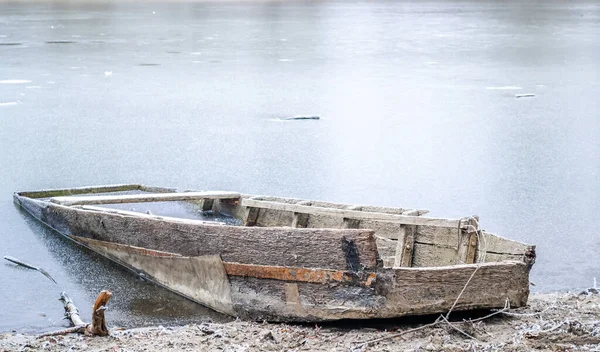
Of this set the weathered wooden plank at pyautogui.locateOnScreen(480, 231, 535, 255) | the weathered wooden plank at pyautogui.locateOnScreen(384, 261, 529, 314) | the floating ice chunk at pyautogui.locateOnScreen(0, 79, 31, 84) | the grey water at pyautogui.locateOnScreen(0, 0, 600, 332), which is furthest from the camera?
the floating ice chunk at pyautogui.locateOnScreen(0, 79, 31, 84)

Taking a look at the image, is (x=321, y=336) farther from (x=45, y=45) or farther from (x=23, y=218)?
(x=45, y=45)

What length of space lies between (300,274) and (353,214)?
1183 mm

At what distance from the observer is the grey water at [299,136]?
7.44 m

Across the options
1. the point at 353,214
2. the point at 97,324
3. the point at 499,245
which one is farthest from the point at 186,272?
the point at 499,245

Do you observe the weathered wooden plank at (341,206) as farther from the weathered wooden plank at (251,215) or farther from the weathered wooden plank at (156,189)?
the weathered wooden plank at (156,189)

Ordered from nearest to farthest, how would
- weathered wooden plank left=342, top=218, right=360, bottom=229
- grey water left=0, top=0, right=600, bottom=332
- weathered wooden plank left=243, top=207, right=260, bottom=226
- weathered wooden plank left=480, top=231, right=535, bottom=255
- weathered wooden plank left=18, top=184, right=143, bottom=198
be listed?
weathered wooden plank left=480, top=231, right=535, bottom=255, weathered wooden plank left=342, top=218, right=360, bottom=229, grey water left=0, top=0, right=600, bottom=332, weathered wooden plank left=243, top=207, right=260, bottom=226, weathered wooden plank left=18, top=184, right=143, bottom=198

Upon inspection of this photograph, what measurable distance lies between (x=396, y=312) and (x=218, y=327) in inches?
41.6

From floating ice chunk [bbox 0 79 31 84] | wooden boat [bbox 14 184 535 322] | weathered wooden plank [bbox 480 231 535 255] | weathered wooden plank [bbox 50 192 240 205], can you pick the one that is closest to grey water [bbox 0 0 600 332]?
floating ice chunk [bbox 0 79 31 84]

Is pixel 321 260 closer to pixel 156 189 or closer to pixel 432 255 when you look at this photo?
pixel 432 255

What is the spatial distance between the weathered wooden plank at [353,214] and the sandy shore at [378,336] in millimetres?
737

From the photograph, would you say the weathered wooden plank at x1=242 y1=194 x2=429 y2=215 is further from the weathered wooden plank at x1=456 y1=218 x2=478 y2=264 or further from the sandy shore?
the sandy shore

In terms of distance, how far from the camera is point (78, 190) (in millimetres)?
9242

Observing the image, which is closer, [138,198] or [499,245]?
[499,245]

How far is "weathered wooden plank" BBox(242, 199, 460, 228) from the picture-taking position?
6.23 metres
